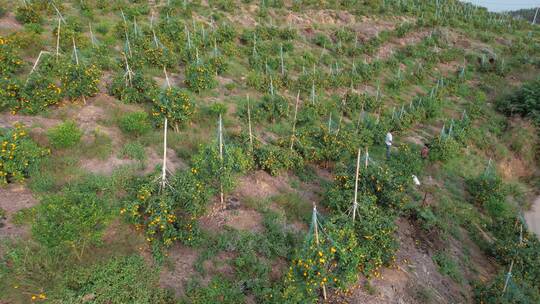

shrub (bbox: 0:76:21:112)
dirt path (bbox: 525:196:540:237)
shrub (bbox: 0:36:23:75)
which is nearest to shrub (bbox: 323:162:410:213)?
dirt path (bbox: 525:196:540:237)

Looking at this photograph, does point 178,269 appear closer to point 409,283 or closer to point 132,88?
point 409,283

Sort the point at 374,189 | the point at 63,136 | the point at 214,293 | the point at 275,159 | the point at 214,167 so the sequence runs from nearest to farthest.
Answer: the point at 214,293, the point at 214,167, the point at 374,189, the point at 63,136, the point at 275,159

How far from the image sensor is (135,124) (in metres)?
9.33

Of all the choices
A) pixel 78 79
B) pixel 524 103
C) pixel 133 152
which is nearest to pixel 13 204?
pixel 133 152

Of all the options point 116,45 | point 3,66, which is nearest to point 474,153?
point 116,45

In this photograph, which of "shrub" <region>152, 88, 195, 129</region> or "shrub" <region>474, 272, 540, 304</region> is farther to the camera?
"shrub" <region>152, 88, 195, 129</region>

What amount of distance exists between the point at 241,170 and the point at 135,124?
3435 mm

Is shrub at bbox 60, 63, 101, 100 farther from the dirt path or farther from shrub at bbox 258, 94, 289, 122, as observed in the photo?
the dirt path

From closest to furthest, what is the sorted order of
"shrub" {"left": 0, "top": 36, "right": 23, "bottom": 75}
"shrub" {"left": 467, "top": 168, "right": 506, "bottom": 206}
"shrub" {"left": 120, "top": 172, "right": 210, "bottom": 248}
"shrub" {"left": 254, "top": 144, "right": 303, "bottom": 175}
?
"shrub" {"left": 120, "top": 172, "right": 210, "bottom": 248} → "shrub" {"left": 254, "top": 144, "right": 303, "bottom": 175} → "shrub" {"left": 0, "top": 36, "right": 23, "bottom": 75} → "shrub" {"left": 467, "top": 168, "right": 506, "bottom": 206}

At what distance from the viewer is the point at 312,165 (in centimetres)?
1022

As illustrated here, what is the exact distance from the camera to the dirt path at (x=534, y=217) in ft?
34.7

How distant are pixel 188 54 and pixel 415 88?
1159 cm

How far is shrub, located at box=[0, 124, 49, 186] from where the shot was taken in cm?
693

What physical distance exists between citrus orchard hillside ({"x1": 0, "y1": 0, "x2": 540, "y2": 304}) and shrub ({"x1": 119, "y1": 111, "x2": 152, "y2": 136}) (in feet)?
0.18
